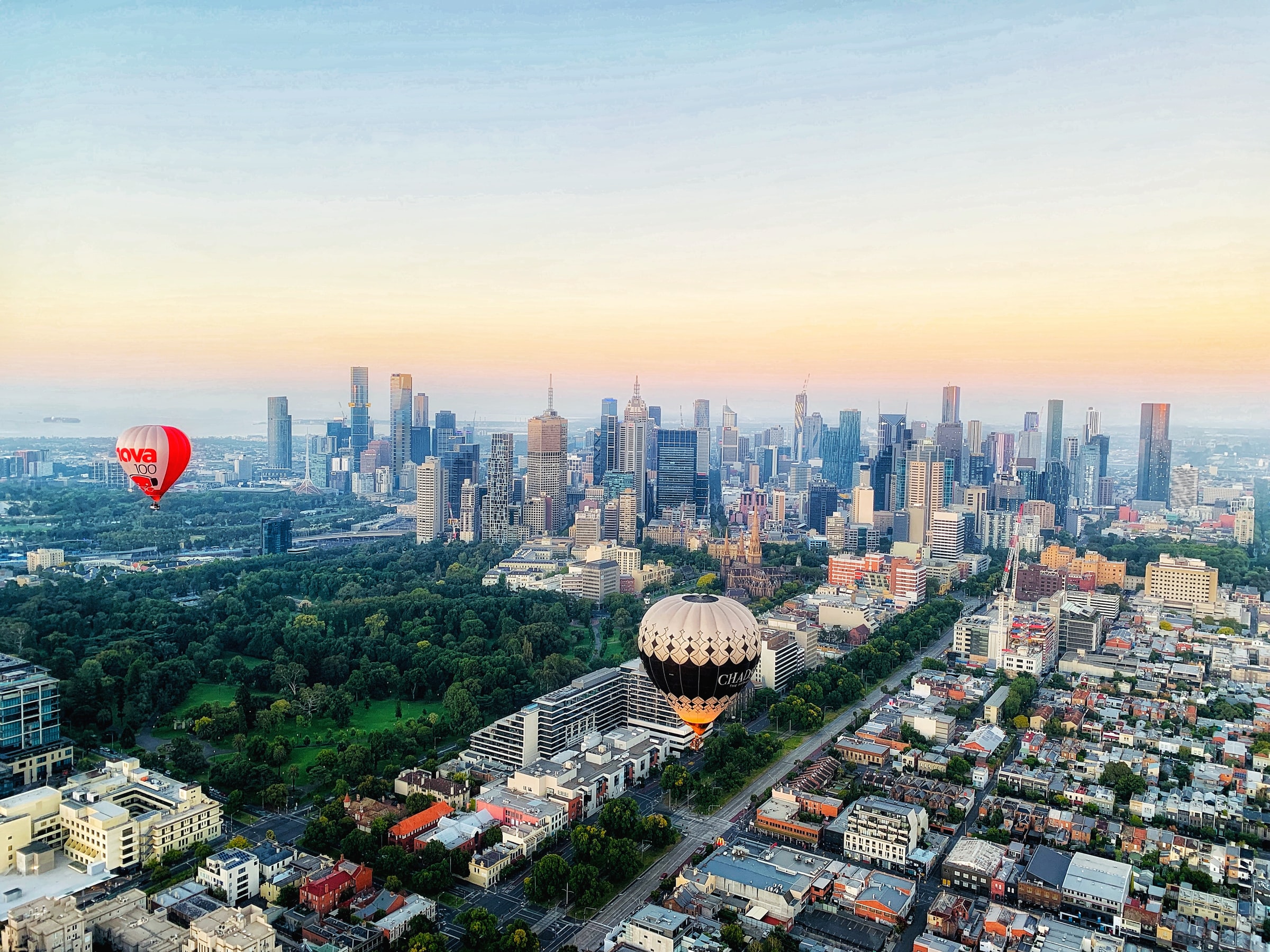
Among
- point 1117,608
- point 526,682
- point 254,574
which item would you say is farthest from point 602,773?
point 1117,608

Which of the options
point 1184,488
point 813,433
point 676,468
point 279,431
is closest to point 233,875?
point 676,468

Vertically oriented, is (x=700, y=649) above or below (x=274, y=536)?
above

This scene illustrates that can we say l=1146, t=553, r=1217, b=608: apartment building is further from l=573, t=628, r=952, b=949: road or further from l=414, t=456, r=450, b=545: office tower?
l=414, t=456, r=450, b=545: office tower

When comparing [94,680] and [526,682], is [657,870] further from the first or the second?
[94,680]

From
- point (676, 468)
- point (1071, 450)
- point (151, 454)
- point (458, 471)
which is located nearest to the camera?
point (151, 454)

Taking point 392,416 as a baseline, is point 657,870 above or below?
below

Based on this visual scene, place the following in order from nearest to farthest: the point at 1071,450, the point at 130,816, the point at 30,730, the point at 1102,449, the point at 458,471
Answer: the point at 130,816, the point at 30,730, the point at 458,471, the point at 1102,449, the point at 1071,450

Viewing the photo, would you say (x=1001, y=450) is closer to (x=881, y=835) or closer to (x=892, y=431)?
(x=892, y=431)
